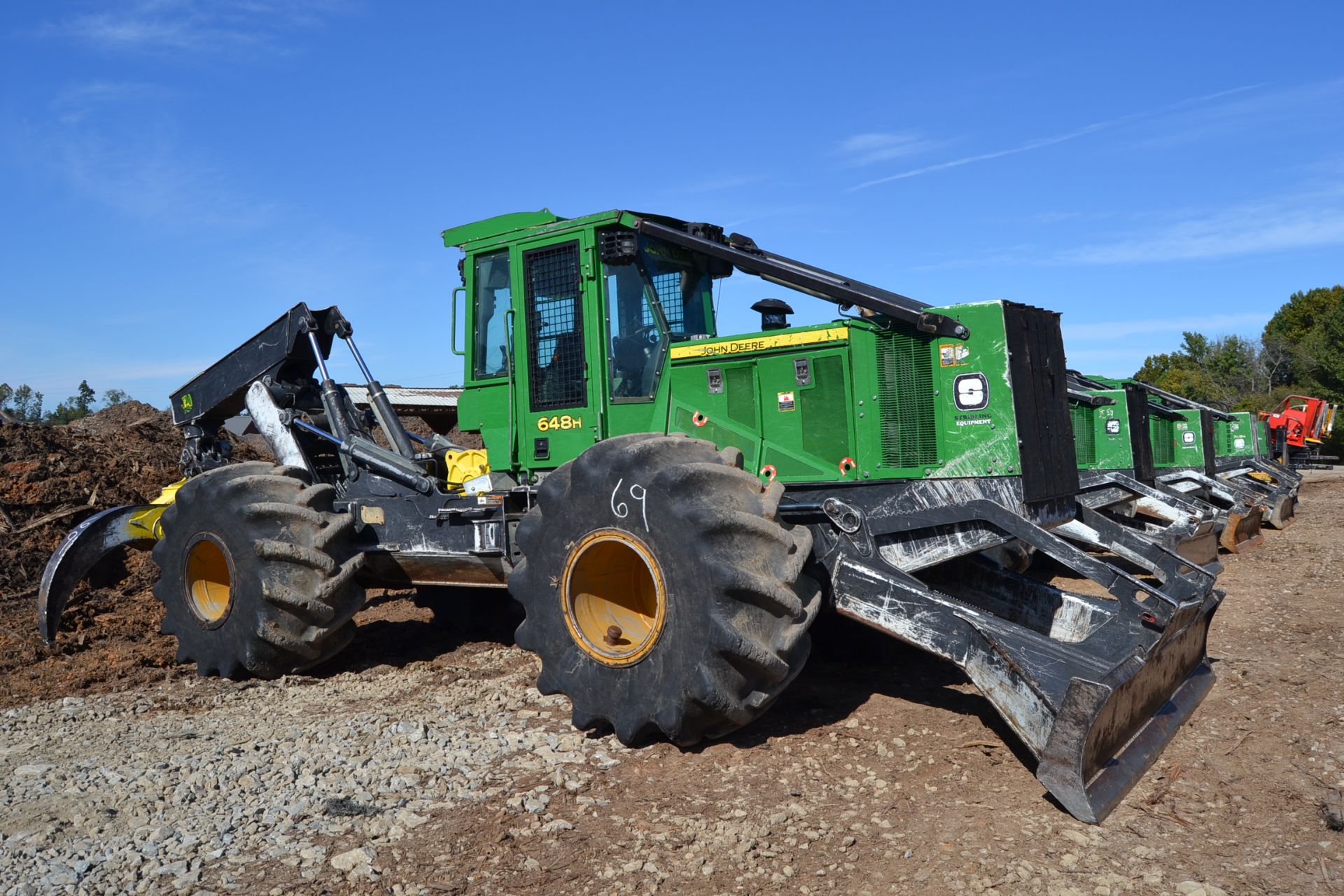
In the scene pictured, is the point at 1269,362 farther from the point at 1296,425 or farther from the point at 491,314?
the point at 491,314

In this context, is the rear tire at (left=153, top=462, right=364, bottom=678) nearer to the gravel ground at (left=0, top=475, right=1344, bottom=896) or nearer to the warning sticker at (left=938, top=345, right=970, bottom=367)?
the gravel ground at (left=0, top=475, right=1344, bottom=896)

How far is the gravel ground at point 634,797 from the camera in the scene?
13.5 ft

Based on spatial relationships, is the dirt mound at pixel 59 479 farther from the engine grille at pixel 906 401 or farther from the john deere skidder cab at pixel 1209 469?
the john deere skidder cab at pixel 1209 469

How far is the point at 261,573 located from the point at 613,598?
2.73 meters

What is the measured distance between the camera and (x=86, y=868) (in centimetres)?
428

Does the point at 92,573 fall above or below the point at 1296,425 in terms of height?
below

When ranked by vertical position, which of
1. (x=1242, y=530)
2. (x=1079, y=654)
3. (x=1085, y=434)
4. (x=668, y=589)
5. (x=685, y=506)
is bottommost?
(x=1079, y=654)

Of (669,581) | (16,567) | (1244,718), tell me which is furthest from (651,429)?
(16,567)

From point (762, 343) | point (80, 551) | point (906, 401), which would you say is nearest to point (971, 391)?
point (906, 401)

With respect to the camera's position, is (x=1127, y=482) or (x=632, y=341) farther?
(x=1127, y=482)

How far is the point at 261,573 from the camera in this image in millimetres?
7363

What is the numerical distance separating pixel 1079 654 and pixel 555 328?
4046 millimetres

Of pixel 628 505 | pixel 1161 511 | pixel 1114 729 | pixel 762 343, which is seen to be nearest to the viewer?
pixel 1114 729

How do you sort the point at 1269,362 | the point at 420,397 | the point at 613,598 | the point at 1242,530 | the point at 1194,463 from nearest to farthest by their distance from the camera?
1. the point at 613,598
2. the point at 420,397
3. the point at 1242,530
4. the point at 1194,463
5. the point at 1269,362
